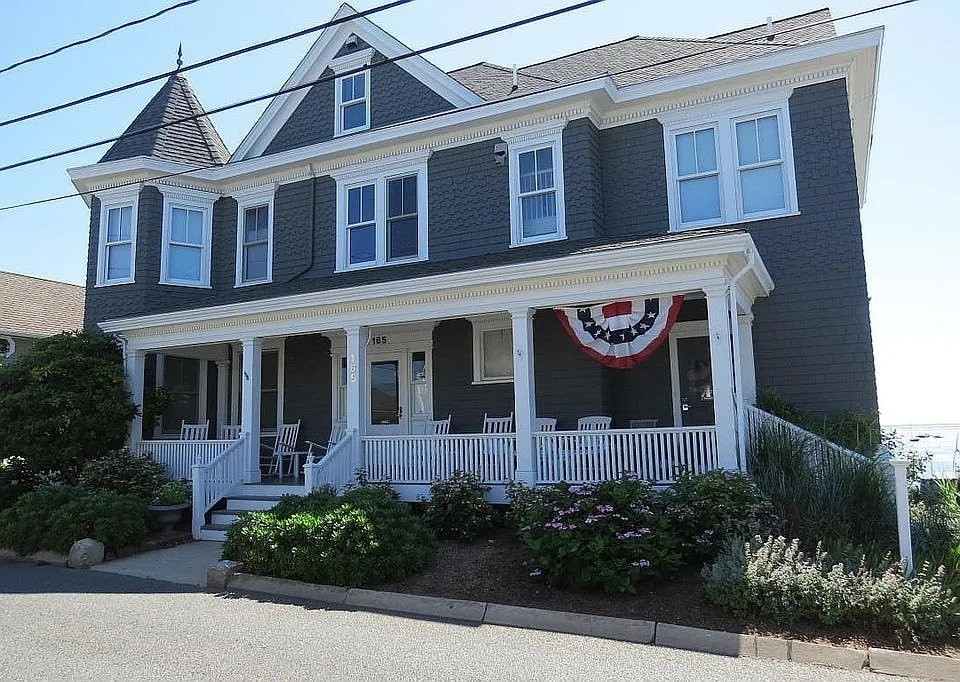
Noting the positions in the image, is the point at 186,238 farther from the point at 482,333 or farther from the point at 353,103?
the point at 482,333

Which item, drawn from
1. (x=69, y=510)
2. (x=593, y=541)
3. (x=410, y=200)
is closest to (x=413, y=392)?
(x=410, y=200)

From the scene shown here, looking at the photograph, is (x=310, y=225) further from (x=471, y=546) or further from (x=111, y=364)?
(x=471, y=546)

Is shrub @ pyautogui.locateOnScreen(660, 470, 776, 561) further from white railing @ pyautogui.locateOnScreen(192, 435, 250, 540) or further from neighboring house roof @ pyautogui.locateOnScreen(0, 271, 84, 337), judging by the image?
neighboring house roof @ pyautogui.locateOnScreen(0, 271, 84, 337)

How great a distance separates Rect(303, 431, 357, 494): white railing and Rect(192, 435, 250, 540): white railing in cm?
156

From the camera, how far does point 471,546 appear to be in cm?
946

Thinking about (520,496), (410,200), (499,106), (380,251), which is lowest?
(520,496)

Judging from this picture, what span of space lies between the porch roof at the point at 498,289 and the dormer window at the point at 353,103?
137 inches

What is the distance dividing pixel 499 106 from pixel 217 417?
9.08 m

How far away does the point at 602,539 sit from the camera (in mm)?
7344

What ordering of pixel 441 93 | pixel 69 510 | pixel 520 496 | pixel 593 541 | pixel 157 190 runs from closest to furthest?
pixel 593 541
pixel 520 496
pixel 69 510
pixel 441 93
pixel 157 190

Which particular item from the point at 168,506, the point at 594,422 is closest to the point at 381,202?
the point at 594,422

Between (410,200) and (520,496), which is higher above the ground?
(410,200)

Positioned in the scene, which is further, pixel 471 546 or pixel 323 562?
pixel 471 546

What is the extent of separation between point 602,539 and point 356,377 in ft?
18.9
